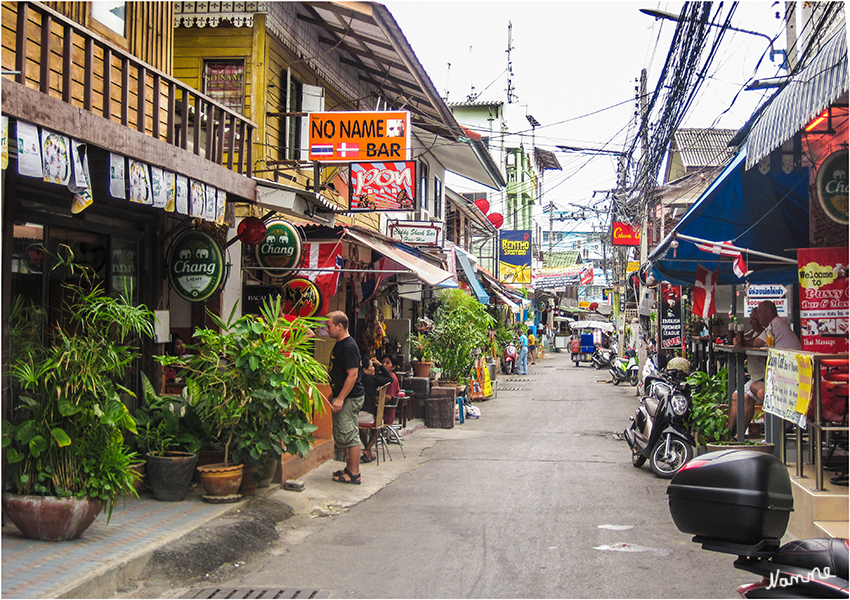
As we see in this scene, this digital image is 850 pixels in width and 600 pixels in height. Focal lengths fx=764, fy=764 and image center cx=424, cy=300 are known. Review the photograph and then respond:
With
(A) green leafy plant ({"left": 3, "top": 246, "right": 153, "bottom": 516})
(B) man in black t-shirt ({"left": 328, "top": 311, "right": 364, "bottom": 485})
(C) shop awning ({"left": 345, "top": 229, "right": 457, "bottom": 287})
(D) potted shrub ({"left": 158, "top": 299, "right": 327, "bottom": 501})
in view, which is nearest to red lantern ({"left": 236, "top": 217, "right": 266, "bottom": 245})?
(B) man in black t-shirt ({"left": 328, "top": 311, "right": 364, "bottom": 485})

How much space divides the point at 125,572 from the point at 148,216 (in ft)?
15.8

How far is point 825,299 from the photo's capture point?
7.44 meters

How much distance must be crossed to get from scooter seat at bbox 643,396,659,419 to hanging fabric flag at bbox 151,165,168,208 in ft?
21.6

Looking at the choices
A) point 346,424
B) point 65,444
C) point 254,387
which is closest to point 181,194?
point 254,387

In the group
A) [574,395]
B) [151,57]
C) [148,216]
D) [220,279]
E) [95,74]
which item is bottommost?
[574,395]

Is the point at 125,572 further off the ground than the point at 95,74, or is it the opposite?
the point at 95,74

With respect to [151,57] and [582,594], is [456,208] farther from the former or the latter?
[582,594]

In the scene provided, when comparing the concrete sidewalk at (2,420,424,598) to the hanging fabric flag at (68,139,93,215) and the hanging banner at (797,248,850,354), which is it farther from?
the hanging banner at (797,248,850,354)

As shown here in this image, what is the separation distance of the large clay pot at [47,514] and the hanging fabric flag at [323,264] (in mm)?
5677

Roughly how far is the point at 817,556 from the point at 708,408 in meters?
6.85

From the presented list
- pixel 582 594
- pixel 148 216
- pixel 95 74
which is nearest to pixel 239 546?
pixel 582 594

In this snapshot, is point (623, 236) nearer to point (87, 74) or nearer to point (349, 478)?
point (349, 478)

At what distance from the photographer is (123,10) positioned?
8562 mm

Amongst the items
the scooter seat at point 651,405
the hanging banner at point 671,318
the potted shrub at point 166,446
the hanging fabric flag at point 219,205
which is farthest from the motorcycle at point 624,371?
the potted shrub at point 166,446
